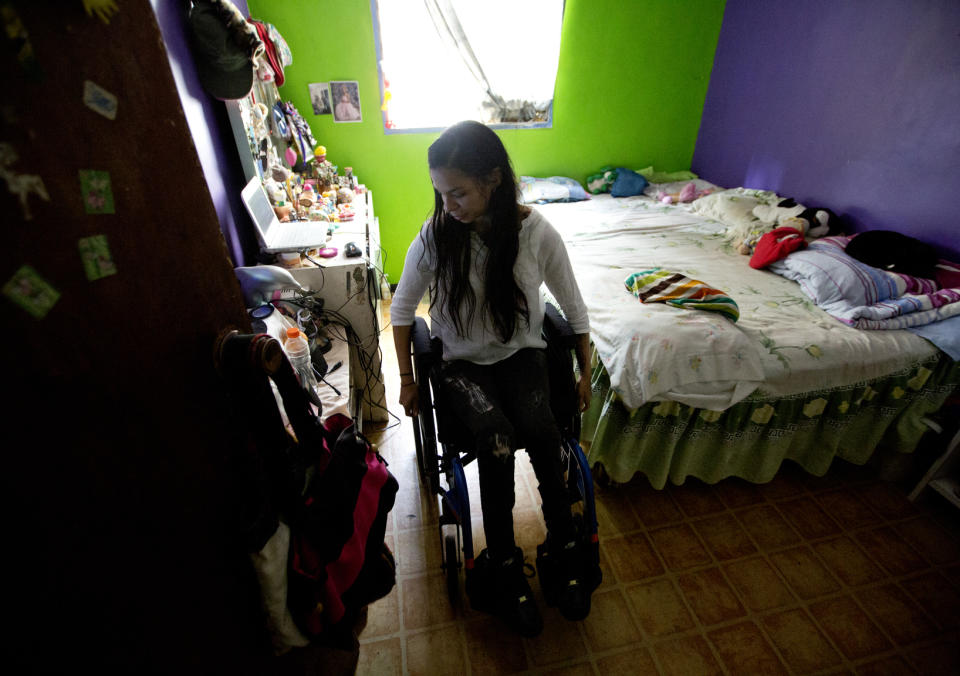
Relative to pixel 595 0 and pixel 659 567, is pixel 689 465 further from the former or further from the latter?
pixel 595 0

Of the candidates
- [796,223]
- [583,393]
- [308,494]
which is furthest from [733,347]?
[308,494]

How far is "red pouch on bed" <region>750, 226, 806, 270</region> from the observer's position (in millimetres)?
2201

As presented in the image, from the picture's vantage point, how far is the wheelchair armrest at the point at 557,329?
1.36 m

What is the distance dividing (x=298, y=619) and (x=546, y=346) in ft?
3.13

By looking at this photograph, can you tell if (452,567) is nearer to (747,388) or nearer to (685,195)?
(747,388)

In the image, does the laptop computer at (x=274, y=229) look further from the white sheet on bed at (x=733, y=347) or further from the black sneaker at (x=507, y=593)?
the black sneaker at (x=507, y=593)

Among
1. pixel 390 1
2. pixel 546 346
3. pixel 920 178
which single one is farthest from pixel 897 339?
pixel 390 1

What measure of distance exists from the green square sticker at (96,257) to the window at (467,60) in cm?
294

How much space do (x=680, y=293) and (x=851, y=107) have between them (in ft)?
5.81

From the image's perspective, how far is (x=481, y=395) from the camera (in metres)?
1.26

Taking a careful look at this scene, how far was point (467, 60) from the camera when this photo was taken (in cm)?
299

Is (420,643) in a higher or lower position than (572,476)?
lower

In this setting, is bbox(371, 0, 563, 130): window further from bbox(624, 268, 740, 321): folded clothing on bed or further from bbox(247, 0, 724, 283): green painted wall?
bbox(624, 268, 740, 321): folded clothing on bed

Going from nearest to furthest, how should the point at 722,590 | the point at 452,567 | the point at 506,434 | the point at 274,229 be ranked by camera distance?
the point at 506,434 → the point at 452,567 → the point at 722,590 → the point at 274,229
